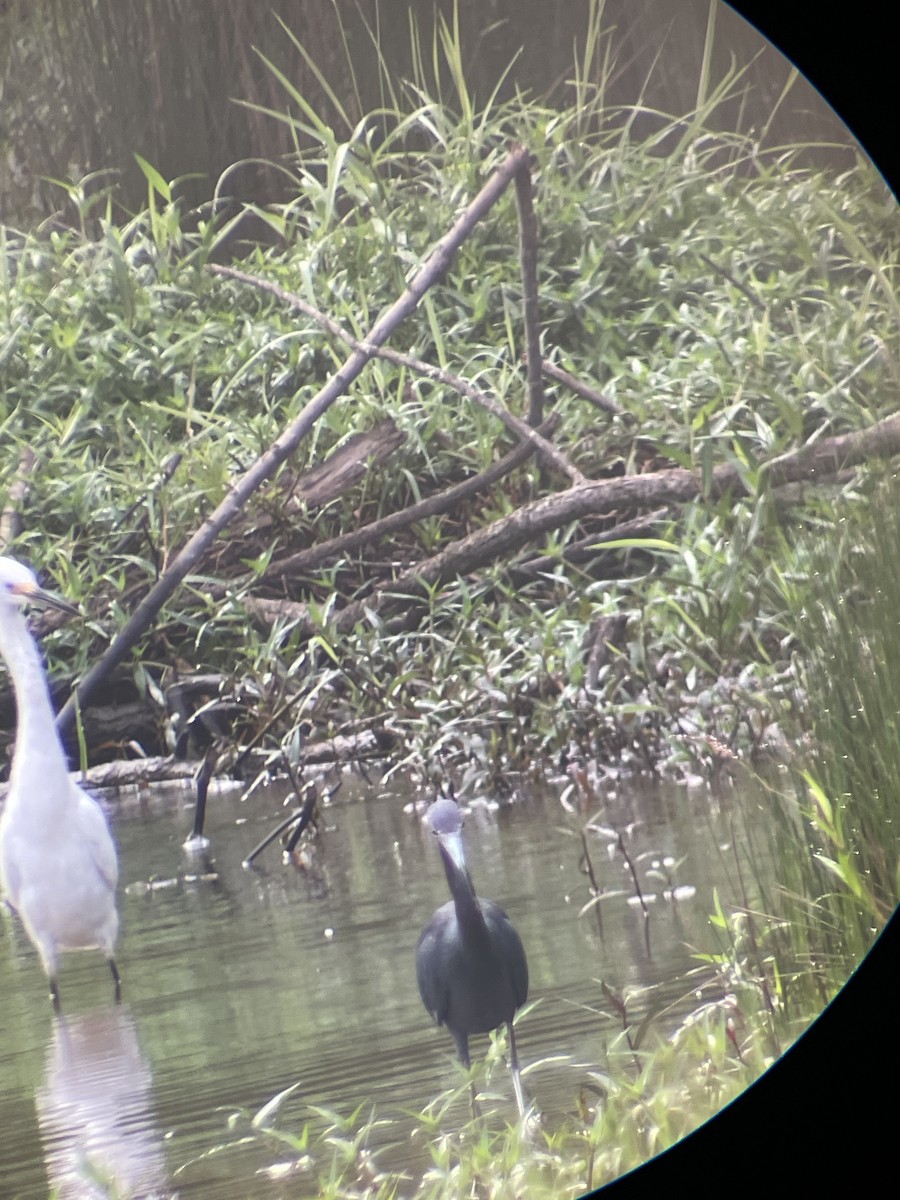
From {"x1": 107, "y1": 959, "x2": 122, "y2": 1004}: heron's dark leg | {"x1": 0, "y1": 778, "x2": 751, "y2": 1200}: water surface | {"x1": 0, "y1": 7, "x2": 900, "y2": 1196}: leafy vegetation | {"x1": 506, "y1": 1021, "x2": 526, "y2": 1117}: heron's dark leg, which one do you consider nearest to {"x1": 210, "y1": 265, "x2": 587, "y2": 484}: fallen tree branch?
{"x1": 0, "y1": 7, "x2": 900, "y2": 1196}: leafy vegetation

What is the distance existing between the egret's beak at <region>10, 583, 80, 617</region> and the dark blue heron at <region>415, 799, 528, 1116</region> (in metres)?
0.39

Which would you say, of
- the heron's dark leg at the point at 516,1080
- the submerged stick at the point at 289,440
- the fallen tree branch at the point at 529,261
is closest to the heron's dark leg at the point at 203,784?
the submerged stick at the point at 289,440

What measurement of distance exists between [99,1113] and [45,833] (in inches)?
10.2

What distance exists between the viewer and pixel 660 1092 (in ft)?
4.47

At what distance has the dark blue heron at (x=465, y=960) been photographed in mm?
1336

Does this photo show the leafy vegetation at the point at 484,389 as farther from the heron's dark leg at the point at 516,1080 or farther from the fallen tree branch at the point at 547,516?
the heron's dark leg at the point at 516,1080

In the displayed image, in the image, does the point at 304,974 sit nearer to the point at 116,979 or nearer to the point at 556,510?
the point at 116,979

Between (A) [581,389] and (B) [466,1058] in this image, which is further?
(A) [581,389]

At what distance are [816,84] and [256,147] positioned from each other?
1.91 ft

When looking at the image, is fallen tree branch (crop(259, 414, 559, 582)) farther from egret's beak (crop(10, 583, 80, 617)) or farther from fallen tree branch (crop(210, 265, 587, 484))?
egret's beak (crop(10, 583, 80, 617))

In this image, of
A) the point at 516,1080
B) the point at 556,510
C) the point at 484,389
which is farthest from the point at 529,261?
the point at 516,1080

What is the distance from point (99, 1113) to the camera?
52.3 inches

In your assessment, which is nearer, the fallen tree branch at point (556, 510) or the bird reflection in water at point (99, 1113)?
the bird reflection in water at point (99, 1113)

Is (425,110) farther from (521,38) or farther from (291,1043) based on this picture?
(291,1043)
